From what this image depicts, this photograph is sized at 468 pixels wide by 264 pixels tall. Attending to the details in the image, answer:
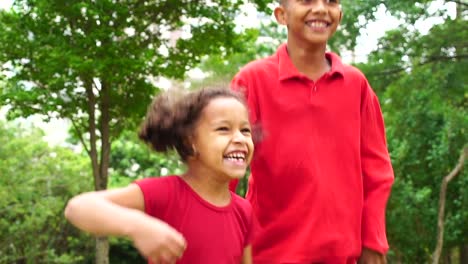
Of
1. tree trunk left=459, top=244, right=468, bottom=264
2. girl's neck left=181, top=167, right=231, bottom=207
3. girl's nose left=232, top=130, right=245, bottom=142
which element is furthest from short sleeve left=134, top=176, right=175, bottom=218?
tree trunk left=459, top=244, right=468, bottom=264

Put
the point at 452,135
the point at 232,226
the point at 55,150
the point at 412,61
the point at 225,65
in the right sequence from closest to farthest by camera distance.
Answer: the point at 232,226 < the point at 412,61 < the point at 452,135 < the point at 55,150 < the point at 225,65

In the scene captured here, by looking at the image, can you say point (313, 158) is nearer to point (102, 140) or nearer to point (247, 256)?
point (247, 256)

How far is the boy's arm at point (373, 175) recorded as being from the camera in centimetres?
344

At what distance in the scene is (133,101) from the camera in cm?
1542

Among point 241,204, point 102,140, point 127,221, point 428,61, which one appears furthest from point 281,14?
point 102,140

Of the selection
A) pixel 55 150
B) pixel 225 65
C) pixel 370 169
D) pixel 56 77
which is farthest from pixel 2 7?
pixel 370 169

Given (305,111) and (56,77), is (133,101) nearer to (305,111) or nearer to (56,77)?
(56,77)

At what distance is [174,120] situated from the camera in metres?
3.04

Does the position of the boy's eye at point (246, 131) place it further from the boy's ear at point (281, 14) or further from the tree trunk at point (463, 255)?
the tree trunk at point (463, 255)

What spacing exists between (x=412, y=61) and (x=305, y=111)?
11.1 meters

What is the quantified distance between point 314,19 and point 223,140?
0.79 metres

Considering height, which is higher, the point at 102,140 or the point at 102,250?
the point at 102,140

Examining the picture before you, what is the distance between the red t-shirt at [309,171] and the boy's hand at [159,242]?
38.2 inches

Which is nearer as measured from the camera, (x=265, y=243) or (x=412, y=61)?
(x=265, y=243)
